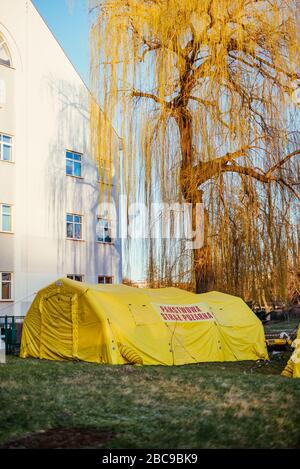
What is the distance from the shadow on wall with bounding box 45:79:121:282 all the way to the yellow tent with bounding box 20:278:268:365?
8284mm

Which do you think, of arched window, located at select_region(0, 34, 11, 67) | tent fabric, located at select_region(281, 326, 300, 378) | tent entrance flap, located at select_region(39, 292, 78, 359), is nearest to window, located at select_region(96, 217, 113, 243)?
arched window, located at select_region(0, 34, 11, 67)

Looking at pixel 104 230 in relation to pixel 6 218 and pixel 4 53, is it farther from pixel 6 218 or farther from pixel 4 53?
pixel 4 53

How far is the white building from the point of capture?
2194 centimetres

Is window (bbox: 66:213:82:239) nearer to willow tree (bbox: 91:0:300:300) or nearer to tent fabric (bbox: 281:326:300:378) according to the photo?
willow tree (bbox: 91:0:300:300)

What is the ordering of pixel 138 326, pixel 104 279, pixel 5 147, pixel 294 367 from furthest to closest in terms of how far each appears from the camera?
pixel 104 279
pixel 5 147
pixel 138 326
pixel 294 367

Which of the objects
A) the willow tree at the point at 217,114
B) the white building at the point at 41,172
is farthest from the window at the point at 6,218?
the willow tree at the point at 217,114

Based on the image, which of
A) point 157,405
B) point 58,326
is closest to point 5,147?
point 58,326

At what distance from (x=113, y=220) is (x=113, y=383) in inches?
660

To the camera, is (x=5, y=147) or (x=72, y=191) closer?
(x=5, y=147)

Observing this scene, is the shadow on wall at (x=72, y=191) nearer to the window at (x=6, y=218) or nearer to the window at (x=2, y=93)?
the window at (x=6, y=218)

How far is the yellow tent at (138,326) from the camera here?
13844 mm

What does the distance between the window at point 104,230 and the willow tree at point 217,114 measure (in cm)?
1039

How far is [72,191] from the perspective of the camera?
2475 centimetres

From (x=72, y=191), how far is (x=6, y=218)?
3676 mm
